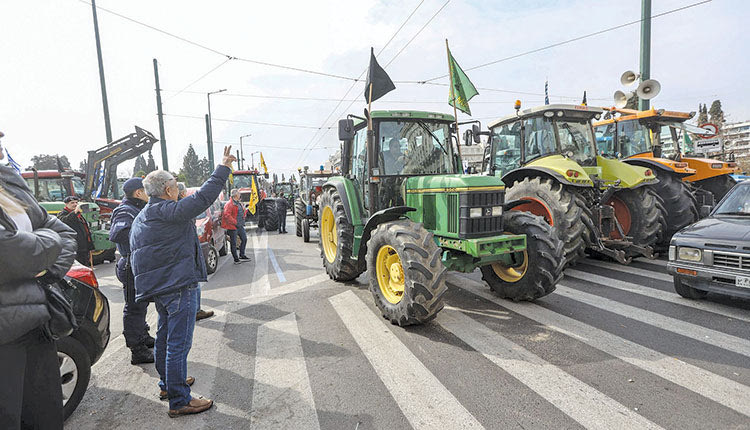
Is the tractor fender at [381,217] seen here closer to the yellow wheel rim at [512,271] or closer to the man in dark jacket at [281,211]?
the yellow wheel rim at [512,271]

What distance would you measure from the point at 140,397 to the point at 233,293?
3380 mm

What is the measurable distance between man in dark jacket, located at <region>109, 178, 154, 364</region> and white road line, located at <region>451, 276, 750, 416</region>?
14.4ft

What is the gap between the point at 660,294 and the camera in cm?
575

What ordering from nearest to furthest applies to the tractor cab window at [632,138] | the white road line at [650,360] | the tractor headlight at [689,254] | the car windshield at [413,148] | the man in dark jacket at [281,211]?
the white road line at [650,360] < the tractor headlight at [689,254] < the car windshield at [413,148] < the tractor cab window at [632,138] < the man in dark jacket at [281,211]

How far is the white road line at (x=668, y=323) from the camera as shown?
399 cm

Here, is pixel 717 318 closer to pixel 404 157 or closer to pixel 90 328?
pixel 404 157

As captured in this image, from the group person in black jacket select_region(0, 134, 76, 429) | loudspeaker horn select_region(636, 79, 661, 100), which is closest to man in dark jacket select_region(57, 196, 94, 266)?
person in black jacket select_region(0, 134, 76, 429)

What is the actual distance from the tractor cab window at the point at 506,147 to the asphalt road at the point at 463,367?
3364mm

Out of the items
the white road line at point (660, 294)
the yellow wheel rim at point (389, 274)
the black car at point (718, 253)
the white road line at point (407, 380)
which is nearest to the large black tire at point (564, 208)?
the white road line at point (660, 294)

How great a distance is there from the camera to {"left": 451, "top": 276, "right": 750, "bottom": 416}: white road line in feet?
10.2

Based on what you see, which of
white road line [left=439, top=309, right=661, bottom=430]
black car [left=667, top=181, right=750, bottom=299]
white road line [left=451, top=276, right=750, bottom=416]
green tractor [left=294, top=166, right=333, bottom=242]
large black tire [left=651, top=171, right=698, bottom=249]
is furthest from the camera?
green tractor [left=294, top=166, right=333, bottom=242]

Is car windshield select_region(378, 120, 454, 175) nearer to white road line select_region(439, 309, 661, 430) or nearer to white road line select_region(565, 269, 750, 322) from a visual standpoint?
white road line select_region(439, 309, 661, 430)

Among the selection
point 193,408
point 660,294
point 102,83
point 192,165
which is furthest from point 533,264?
point 192,165

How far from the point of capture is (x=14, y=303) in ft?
6.06
